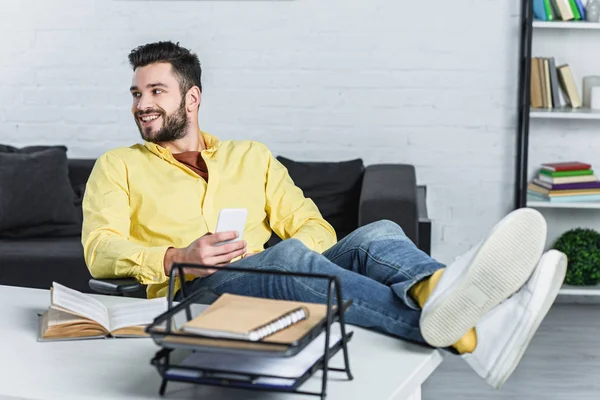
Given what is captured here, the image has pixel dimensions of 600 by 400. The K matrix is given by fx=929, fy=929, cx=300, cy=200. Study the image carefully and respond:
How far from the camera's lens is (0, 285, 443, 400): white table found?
5.28ft

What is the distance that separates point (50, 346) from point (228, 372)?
1.76ft

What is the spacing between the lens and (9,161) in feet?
13.8

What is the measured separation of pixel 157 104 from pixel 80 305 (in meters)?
0.96

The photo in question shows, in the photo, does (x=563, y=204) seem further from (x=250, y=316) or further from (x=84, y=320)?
(x=250, y=316)

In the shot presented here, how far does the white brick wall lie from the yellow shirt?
175 cm

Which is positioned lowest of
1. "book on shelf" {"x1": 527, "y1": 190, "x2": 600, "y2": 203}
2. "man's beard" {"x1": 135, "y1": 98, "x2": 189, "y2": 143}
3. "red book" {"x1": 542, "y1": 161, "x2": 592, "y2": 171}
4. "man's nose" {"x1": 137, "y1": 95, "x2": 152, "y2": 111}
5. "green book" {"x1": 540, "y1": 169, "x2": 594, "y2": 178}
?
"book on shelf" {"x1": 527, "y1": 190, "x2": 600, "y2": 203}

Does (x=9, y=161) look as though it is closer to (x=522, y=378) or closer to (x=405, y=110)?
(x=405, y=110)

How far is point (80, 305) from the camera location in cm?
203

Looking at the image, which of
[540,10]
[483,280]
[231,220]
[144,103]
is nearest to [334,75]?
[540,10]

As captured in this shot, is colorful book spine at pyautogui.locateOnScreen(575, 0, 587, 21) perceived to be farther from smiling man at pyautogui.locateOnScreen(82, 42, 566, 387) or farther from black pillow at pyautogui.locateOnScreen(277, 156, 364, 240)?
smiling man at pyautogui.locateOnScreen(82, 42, 566, 387)

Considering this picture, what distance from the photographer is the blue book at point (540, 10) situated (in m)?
4.44

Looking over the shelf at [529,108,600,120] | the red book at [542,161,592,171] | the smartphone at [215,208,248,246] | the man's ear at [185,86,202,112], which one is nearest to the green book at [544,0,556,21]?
the shelf at [529,108,600,120]

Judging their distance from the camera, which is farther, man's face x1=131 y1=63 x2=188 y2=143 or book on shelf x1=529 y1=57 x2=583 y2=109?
book on shelf x1=529 y1=57 x2=583 y2=109

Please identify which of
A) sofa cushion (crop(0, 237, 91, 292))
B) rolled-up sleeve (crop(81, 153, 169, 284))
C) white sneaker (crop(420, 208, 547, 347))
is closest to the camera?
white sneaker (crop(420, 208, 547, 347))
